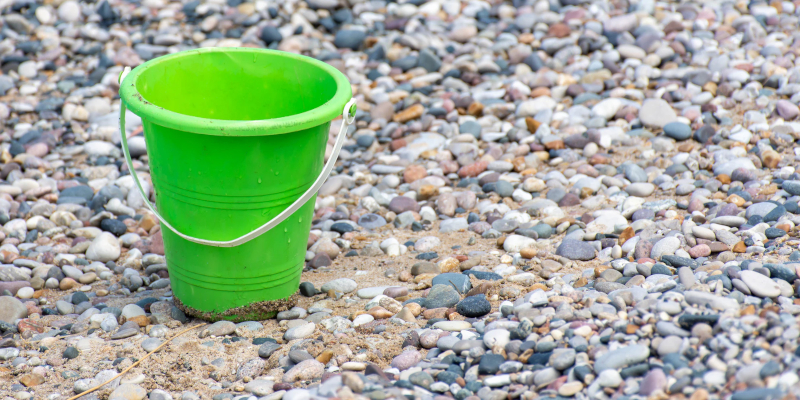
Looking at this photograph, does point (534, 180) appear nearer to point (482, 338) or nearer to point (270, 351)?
point (482, 338)

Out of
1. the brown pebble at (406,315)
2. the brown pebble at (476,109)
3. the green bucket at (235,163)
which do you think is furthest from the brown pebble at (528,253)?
the brown pebble at (476,109)

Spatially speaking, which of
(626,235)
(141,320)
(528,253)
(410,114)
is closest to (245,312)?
(141,320)

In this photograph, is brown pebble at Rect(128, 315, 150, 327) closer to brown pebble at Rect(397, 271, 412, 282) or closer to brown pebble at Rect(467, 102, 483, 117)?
brown pebble at Rect(397, 271, 412, 282)

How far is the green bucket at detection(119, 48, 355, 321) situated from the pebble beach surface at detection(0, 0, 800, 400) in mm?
154

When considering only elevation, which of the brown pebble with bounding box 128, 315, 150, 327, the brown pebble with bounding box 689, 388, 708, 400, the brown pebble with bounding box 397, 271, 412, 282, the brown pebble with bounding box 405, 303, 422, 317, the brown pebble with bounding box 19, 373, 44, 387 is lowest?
the brown pebble with bounding box 128, 315, 150, 327

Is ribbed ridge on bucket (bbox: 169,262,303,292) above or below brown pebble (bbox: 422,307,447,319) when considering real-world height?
above

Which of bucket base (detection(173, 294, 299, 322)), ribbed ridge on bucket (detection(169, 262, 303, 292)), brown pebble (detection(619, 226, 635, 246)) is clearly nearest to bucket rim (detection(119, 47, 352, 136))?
ribbed ridge on bucket (detection(169, 262, 303, 292))

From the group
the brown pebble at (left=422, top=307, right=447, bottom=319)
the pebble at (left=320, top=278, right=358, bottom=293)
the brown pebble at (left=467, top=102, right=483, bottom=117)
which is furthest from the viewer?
the brown pebble at (left=467, top=102, right=483, bottom=117)

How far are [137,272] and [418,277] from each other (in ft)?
3.66

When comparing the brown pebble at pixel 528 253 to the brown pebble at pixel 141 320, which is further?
the brown pebble at pixel 528 253

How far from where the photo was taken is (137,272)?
2.72 meters

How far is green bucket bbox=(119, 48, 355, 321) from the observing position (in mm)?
2033

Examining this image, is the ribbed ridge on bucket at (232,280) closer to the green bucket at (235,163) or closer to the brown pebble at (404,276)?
the green bucket at (235,163)

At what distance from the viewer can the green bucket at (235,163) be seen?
203cm
